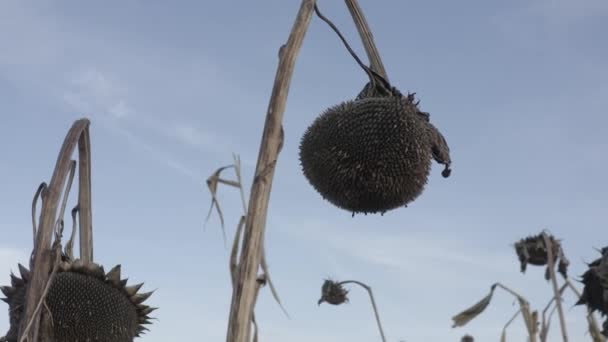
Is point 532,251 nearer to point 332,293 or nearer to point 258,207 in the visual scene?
point 332,293

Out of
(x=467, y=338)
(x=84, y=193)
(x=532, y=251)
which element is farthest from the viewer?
(x=467, y=338)

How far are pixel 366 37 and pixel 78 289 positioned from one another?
5.77 ft

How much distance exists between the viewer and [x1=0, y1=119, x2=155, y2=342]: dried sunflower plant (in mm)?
2777

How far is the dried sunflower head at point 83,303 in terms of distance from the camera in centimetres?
330

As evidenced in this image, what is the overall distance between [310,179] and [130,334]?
1244 mm

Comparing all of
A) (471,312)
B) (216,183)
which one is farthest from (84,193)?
(471,312)

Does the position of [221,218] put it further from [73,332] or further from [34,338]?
[73,332]

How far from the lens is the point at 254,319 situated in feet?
6.41

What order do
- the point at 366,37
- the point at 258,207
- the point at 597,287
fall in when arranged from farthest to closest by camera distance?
the point at 597,287 < the point at 366,37 < the point at 258,207

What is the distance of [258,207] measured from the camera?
177 centimetres

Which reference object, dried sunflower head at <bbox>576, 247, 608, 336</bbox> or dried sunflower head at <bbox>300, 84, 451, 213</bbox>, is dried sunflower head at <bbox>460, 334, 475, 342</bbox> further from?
dried sunflower head at <bbox>300, 84, 451, 213</bbox>

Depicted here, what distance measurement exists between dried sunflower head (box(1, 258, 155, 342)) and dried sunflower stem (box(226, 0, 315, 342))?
1.80 meters

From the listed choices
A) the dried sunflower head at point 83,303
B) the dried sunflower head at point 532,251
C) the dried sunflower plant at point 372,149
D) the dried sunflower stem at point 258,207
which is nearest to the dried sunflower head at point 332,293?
the dried sunflower head at point 532,251

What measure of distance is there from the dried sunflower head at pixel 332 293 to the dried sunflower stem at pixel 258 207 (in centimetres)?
535
